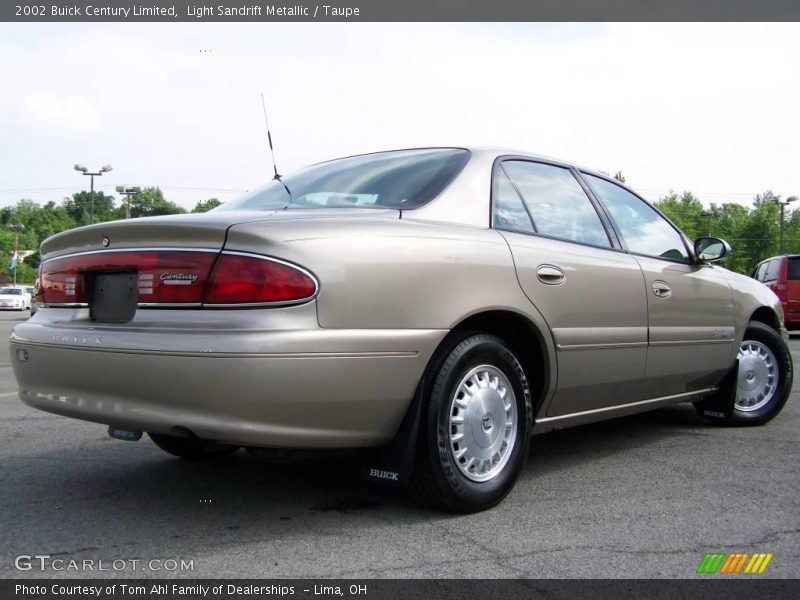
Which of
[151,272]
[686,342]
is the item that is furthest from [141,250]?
[686,342]

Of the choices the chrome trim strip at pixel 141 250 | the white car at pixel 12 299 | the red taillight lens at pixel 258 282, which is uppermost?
the chrome trim strip at pixel 141 250

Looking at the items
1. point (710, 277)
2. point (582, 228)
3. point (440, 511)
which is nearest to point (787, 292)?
point (710, 277)

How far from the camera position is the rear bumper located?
2.49 metres

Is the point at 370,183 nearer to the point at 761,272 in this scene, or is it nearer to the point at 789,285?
the point at 789,285

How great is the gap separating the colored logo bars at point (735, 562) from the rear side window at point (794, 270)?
14154 millimetres

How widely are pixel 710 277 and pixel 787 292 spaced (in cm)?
1204

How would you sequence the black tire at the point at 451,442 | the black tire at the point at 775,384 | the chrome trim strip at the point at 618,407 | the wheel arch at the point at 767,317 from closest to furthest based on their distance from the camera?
the black tire at the point at 451,442
the chrome trim strip at the point at 618,407
the black tire at the point at 775,384
the wheel arch at the point at 767,317

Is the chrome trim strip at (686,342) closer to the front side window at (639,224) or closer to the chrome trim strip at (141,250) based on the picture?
the front side window at (639,224)

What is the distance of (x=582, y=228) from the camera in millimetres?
3906

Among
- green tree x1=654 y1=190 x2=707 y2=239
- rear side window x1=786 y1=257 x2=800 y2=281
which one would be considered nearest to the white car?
rear side window x1=786 y1=257 x2=800 y2=281

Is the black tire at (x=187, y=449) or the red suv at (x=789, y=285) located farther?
the red suv at (x=789, y=285)

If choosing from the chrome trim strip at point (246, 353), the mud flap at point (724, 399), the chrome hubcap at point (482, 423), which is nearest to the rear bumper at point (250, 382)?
the chrome trim strip at point (246, 353)

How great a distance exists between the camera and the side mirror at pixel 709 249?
4648 mm
